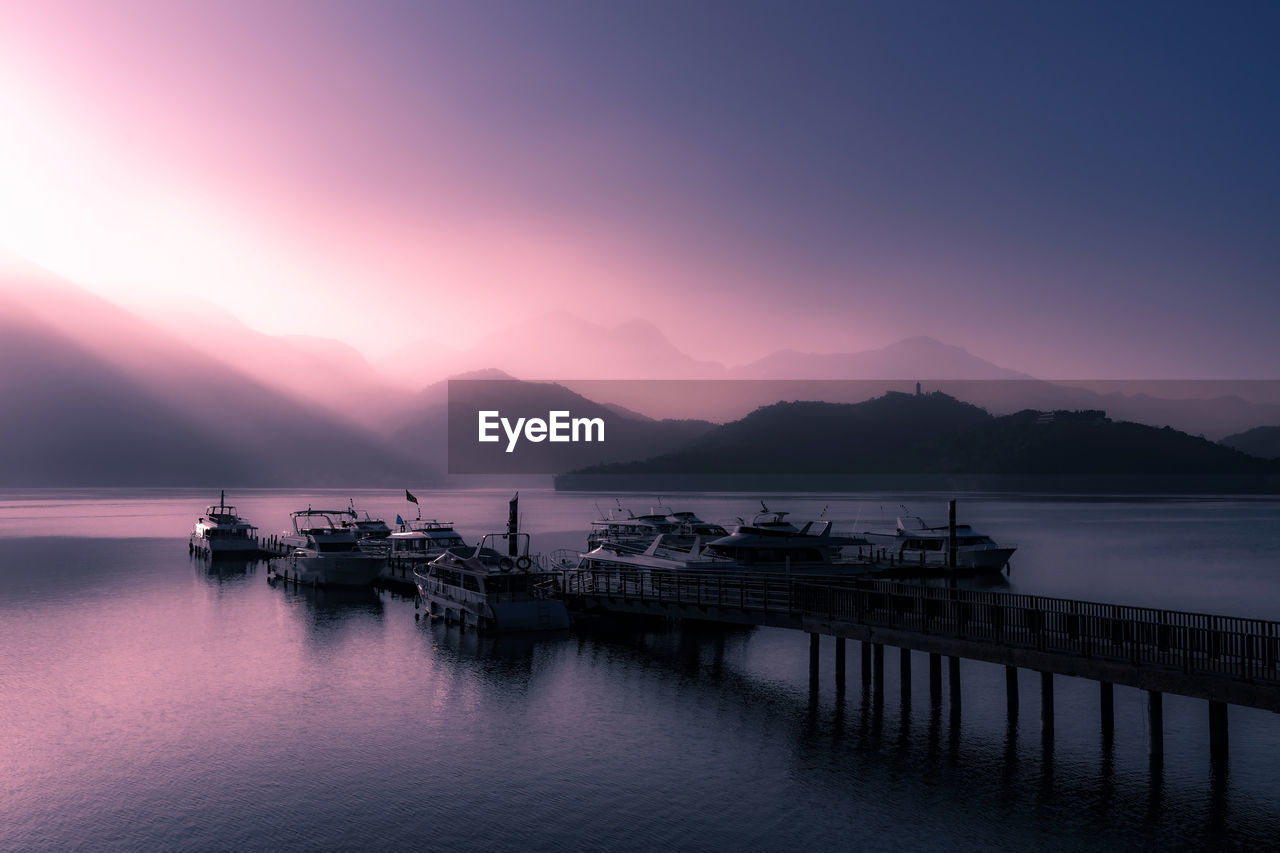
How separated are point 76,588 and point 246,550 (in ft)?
86.7

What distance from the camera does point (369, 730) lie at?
35156 mm

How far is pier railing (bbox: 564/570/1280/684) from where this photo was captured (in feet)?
85.8

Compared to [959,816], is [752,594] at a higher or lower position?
higher

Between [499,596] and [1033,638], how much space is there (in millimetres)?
30498

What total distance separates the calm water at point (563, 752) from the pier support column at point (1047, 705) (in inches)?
22.8

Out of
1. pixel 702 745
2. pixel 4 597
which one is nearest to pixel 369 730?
pixel 702 745

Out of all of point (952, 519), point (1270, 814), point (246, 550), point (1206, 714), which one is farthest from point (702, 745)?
point (246, 550)

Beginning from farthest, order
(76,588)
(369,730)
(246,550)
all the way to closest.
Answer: (246,550)
(76,588)
(369,730)

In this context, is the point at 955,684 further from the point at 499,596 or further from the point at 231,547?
the point at 231,547

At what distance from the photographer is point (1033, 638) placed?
97.8 ft

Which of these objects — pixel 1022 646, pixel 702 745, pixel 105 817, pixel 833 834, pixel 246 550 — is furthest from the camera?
pixel 246 550

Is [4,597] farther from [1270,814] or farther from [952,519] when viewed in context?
[1270,814]

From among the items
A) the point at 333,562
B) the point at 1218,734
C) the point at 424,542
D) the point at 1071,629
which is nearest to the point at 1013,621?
the point at 1071,629

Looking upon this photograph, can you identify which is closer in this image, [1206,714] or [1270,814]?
[1270,814]
